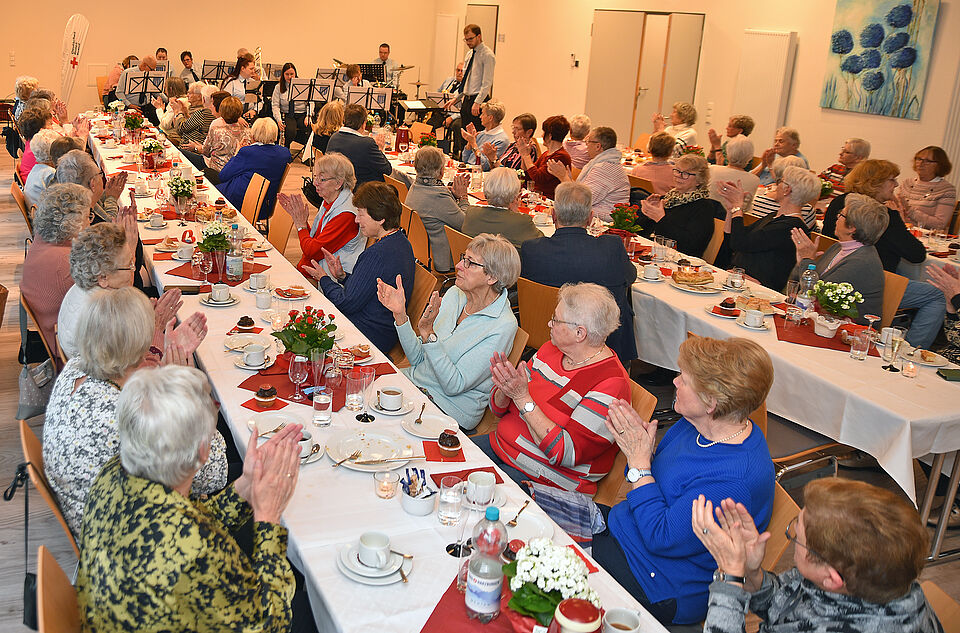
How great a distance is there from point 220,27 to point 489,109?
34.1ft

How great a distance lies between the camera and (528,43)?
15195 millimetres

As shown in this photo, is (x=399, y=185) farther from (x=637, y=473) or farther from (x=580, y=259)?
(x=637, y=473)

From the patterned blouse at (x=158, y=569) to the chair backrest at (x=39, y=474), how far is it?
44cm

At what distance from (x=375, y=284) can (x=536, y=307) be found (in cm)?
92

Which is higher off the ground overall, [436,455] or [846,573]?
[846,573]

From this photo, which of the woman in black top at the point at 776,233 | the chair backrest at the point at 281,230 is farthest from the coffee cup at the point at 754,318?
the chair backrest at the point at 281,230

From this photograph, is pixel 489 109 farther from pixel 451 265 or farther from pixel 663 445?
pixel 663 445

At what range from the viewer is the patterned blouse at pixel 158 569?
1.81 meters

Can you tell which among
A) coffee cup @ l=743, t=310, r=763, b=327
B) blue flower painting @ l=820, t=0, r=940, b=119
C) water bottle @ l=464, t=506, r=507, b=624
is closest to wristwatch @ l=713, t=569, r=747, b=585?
water bottle @ l=464, t=506, r=507, b=624

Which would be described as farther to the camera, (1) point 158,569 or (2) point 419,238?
(2) point 419,238

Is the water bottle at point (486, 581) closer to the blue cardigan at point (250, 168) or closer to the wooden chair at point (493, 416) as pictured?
the wooden chair at point (493, 416)

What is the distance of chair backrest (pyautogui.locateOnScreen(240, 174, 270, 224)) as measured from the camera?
263 inches

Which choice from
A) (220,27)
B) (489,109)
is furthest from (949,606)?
(220,27)

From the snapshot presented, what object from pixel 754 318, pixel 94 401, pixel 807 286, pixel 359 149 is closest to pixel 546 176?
pixel 359 149
